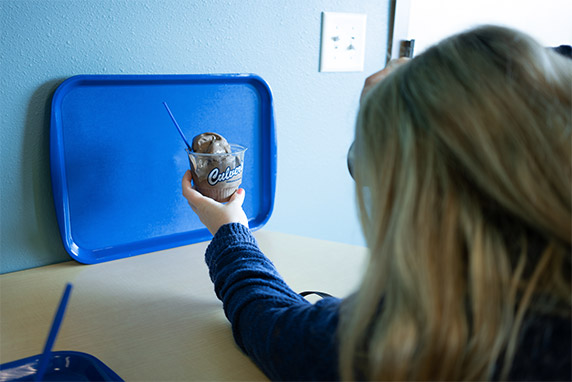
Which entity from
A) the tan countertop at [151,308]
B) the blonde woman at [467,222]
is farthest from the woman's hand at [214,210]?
the blonde woman at [467,222]

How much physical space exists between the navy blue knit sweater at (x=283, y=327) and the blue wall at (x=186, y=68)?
0.37 m

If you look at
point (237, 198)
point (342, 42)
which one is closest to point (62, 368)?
point (237, 198)

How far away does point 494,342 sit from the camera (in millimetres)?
436

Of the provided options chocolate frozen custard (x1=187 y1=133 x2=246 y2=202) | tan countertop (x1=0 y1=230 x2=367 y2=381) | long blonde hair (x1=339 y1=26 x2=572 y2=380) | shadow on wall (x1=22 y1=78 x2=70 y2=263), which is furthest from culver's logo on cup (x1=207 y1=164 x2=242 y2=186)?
long blonde hair (x1=339 y1=26 x2=572 y2=380)

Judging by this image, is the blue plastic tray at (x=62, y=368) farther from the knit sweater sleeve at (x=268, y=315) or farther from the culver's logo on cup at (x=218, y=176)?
the culver's logo on cup at (x=218, y=176)

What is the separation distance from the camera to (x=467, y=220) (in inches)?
18.3

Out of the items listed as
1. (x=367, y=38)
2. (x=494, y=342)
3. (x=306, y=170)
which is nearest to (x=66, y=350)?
(x=494, y=342)

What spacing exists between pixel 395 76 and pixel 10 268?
0.77 m

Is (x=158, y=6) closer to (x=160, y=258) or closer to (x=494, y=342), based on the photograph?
(x=160, y=258)

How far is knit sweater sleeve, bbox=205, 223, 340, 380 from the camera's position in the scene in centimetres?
55

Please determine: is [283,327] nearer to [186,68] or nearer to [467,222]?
[467,222]

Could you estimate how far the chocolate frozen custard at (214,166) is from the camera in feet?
2.88

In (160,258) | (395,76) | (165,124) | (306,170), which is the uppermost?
(395,76)

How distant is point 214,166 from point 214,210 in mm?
77
